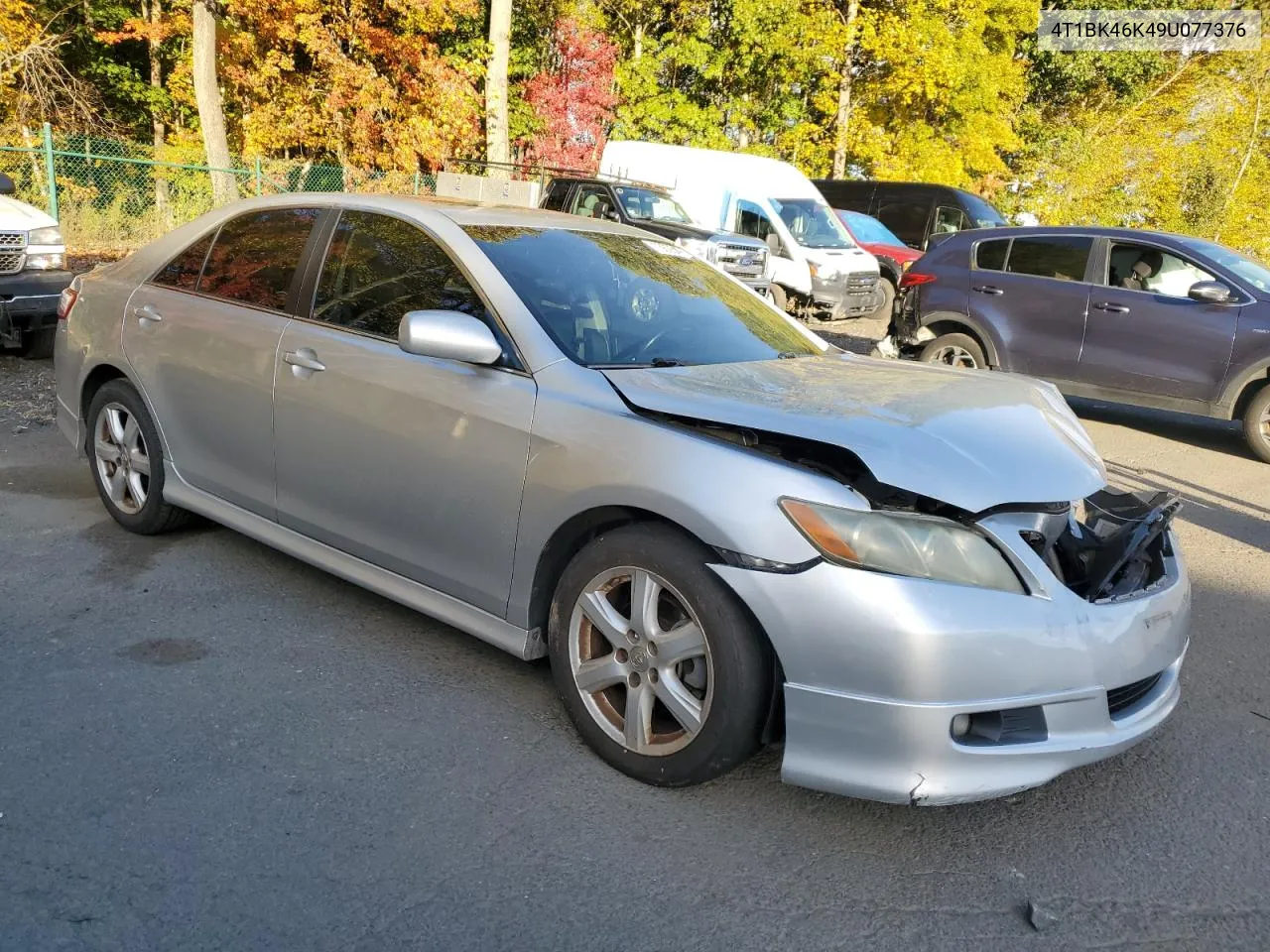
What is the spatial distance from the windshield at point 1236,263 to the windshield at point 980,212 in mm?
10197

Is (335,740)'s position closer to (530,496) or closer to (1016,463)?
(530,496)

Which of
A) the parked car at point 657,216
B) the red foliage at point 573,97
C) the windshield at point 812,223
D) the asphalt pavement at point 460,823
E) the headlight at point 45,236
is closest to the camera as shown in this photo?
the asphalt pavement at point 460,823

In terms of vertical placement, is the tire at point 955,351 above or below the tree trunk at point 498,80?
below

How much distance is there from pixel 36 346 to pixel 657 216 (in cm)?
813

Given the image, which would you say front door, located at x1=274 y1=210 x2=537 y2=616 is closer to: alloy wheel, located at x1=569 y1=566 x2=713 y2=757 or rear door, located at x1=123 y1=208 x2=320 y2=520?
rear door, located at x1=123 y1=208 x2=320 y2=520

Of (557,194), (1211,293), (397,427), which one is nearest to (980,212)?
(557,194)

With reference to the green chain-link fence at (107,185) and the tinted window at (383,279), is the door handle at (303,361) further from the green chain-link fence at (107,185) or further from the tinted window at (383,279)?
the green chain-link fence at (107,185)

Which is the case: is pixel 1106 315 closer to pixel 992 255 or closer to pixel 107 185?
pixel 992 255

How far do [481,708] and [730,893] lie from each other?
1.19m

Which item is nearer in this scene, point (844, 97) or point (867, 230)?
point (867, 230)

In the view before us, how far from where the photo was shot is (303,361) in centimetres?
392

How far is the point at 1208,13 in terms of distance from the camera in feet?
97.1

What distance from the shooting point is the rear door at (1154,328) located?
8.48m

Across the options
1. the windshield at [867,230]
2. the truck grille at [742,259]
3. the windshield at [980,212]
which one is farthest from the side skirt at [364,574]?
the windshield at [980,212]
